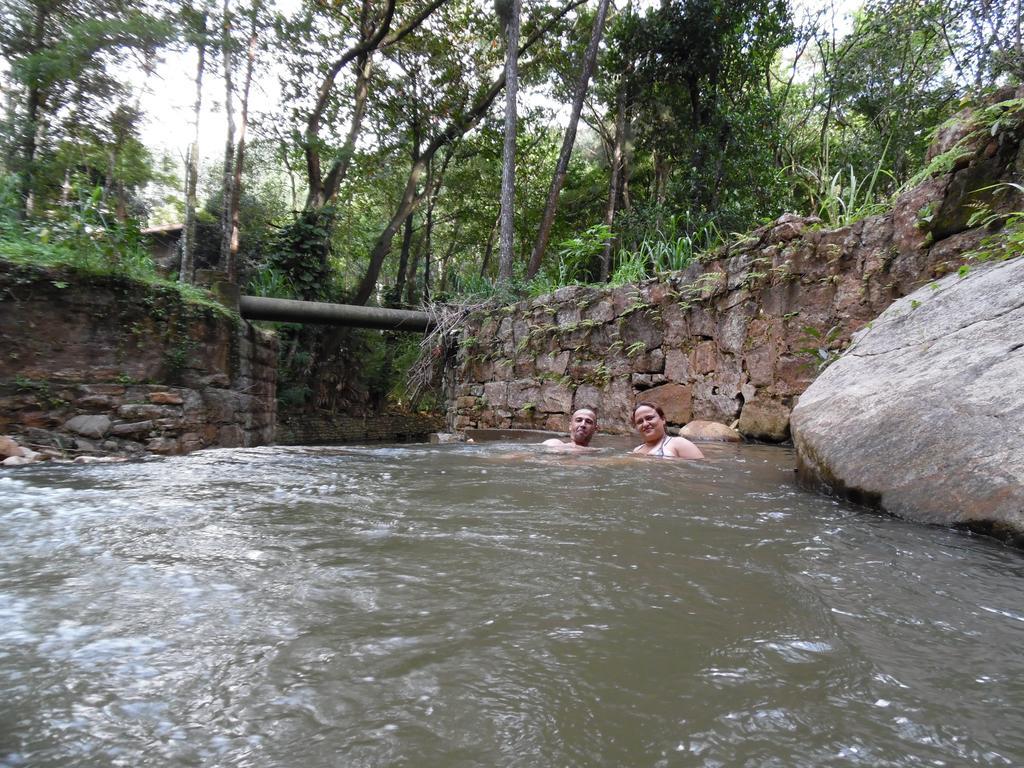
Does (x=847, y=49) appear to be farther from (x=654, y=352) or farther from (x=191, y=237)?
(x=191, y=237)

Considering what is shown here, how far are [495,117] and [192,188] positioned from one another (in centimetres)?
728

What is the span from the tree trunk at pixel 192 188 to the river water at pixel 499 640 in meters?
7.94

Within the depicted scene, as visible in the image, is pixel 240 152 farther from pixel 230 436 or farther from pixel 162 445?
pixel 162 445

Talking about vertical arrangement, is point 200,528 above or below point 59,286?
below

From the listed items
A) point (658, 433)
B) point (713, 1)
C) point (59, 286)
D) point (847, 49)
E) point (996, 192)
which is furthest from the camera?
point (713, 1)

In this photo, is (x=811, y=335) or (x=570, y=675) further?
(x=811, y=335)

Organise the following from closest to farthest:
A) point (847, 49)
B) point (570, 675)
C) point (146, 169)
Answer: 1. point (570, 675)
2. point (847, 49)
3. point (146, 169)

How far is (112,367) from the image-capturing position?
5.17 metres

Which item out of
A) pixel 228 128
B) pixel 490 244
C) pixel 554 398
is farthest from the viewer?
pixel 490 244

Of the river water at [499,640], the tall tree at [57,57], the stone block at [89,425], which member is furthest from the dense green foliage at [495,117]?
the river water at [499,640]

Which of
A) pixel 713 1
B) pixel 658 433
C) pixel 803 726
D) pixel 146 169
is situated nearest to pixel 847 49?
pixel 713 1

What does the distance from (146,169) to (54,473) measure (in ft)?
42.8

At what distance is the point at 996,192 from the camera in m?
3.43

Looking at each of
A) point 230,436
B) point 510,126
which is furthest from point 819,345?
point 510,126
